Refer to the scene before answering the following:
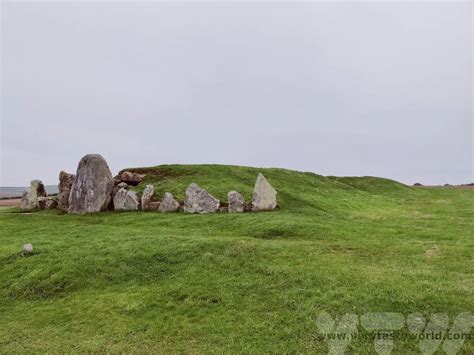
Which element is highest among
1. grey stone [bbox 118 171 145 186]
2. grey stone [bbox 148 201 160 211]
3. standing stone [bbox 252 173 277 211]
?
grey stone [bbox 118 171 145 186]

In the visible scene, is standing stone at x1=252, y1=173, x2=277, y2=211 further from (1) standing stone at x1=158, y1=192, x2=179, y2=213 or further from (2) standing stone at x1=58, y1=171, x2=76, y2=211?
(2) standing stone at x1=58, y1=171, x2=76, y2=211

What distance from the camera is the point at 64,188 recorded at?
31.3 metres

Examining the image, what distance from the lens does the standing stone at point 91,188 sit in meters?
29.0

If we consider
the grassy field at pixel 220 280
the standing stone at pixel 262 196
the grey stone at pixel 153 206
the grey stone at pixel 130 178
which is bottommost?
the grassy field at pixel 220 280

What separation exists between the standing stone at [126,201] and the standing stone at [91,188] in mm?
810

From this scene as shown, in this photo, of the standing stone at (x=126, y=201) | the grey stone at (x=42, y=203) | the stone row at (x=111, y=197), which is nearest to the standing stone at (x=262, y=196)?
the stone row at (x=111, y=197)

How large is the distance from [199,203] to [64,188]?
1175 cm

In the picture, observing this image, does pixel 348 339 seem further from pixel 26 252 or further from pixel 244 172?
pixel 244 172

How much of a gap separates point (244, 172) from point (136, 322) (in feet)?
92.7

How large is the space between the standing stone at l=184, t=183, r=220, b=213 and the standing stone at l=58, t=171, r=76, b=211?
9960mm

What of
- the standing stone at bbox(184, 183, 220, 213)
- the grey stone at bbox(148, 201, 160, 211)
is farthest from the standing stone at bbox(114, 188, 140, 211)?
the standing stone at bbox(184, 183, 220, 213)

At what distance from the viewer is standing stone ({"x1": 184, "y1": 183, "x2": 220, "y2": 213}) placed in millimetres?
26453

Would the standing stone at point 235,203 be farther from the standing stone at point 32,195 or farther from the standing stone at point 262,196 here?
the standing stone at point 32,195

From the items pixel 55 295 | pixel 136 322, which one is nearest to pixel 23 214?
pixel 55 295
